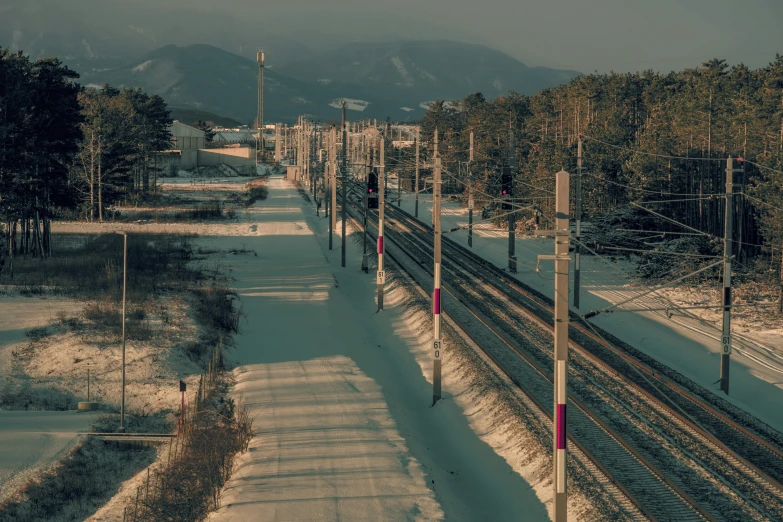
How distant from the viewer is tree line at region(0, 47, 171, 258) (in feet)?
144

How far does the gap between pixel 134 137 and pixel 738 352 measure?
219ft

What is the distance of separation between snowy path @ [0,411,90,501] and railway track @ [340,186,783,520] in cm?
1260

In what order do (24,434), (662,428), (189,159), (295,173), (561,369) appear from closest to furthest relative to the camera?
1. (561,369)
2. (662,428)
3. (24,434)
4. (295,173)
5. (189,159)

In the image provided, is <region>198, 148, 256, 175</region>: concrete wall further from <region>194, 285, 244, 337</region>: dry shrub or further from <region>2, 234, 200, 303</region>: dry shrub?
<region>194, 285, 244, 337</region>: dry shrub

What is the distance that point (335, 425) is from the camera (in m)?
22.1

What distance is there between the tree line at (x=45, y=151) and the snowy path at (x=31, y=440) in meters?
20.6

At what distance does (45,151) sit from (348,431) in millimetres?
35324

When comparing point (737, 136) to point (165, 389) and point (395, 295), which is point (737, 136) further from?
point (165, 389)

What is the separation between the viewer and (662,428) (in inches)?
827

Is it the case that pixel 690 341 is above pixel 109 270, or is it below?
below

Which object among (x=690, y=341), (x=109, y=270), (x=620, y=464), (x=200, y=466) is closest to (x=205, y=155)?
(x=109, y=270)

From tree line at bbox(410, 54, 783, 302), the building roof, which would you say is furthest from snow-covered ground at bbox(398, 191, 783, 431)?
the building roof

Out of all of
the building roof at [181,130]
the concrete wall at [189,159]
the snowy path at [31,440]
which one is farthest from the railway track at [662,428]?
the building roof at [181,130]

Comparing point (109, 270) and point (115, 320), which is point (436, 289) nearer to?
point (115, 320)
